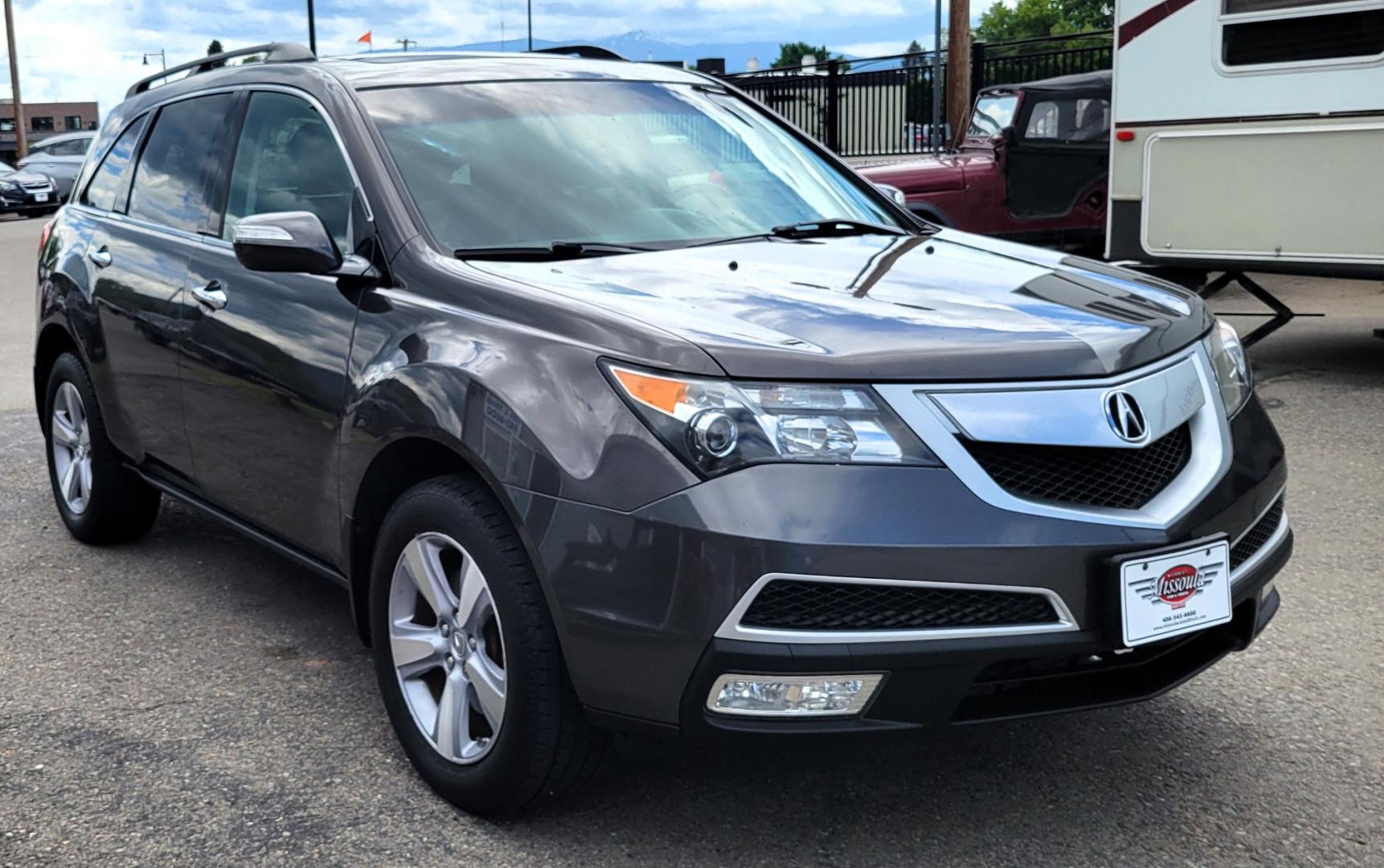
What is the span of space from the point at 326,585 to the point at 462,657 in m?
2.02

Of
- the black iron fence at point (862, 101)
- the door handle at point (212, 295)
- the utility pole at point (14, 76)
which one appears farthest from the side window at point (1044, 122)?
the utility pole at point (14, 76)

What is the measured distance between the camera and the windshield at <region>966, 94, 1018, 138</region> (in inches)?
525

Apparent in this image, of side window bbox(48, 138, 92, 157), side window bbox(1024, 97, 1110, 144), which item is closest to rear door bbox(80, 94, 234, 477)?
side window bbox(1024, 97, 1110, 144)

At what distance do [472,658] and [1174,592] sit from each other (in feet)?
4.70

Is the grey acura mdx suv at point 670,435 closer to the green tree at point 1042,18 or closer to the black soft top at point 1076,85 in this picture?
the black soft top at point 1076,85

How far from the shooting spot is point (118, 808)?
3.32 m

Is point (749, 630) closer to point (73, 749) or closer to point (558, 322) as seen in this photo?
point (558, 322)

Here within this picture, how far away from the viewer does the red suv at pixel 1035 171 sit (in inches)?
509

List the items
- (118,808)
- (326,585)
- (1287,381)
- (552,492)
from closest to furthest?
(552,492), (118,808), (326,585), (1287,381)

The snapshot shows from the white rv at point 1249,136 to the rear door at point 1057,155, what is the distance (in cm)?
385

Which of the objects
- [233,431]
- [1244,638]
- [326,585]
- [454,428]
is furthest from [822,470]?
[326,585]

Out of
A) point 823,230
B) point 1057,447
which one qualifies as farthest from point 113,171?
point 1057,447

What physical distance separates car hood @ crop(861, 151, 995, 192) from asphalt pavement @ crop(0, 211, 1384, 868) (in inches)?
326

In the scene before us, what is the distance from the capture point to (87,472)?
17.7 feet
